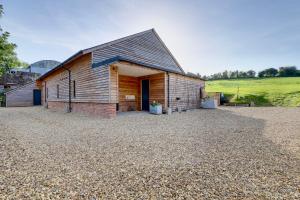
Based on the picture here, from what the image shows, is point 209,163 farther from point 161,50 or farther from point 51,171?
point 161,50

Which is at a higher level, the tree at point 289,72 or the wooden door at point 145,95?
the tree at point 289,72

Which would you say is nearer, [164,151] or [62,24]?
[164,151]

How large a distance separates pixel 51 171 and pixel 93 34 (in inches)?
419

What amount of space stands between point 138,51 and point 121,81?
3.56m

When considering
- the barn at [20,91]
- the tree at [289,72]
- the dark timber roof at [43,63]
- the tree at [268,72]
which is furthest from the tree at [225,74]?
the barn at [20,91]

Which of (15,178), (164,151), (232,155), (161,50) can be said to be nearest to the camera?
(15,178)

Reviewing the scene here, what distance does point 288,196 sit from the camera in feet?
6.29

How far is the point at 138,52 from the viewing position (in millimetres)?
13211

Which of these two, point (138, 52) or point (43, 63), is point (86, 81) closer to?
point (138, 52)

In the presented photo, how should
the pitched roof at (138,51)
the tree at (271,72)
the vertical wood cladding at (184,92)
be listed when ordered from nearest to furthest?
the pitched roof at (138,51) → the vertical wood cladding at (184,92) → the tree at (271,72)

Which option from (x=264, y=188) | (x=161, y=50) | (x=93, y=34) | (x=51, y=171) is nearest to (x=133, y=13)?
(x=93, y=34)

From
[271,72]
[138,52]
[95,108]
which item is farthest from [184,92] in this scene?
[271,72]

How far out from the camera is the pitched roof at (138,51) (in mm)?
9789

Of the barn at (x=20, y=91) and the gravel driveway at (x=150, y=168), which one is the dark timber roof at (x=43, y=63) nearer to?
the barn at (x=20, y=91)
